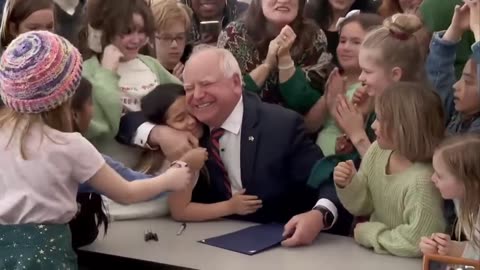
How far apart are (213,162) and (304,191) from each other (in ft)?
1.00

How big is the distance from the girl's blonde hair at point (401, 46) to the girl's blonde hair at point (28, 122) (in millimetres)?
1027

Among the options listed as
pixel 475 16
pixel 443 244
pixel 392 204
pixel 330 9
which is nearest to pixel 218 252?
pixel 392 204

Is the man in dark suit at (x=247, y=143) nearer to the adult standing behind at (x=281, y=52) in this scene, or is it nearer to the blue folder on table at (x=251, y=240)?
the blue folder on table at (x=251, y=240)

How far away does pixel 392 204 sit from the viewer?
225cm

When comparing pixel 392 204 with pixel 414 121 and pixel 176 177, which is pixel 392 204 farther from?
pixel 176 177

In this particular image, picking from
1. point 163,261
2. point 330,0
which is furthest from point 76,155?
point 330,0

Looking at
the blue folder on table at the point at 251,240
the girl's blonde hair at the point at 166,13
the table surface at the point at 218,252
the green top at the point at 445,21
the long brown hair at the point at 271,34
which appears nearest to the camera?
the table surface at the point at 218,252

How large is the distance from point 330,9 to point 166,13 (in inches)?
27.4

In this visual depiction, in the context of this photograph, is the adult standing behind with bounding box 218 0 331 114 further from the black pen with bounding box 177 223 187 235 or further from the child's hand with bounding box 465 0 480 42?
the child's hand with bounding box 465 0 480 42

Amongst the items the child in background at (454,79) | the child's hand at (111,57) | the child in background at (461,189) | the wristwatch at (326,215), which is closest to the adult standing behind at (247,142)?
the wristwatch at (326,215)

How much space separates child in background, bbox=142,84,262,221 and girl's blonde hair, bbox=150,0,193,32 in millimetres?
520

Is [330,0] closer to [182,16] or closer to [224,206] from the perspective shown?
[182,16]

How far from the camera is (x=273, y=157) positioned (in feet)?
8.36

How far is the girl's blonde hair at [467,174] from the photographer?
2.00 m
